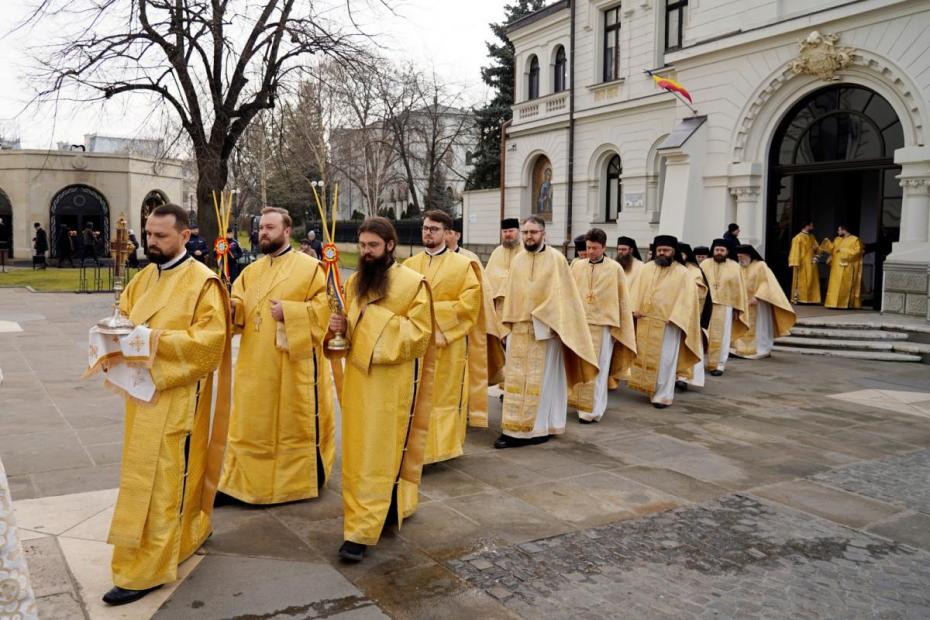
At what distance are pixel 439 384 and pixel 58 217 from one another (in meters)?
32.2

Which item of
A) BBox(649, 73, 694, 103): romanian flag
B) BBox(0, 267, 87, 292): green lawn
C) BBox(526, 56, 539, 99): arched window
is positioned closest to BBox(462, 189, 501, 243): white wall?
BBox(526, 56, 539, 99): arched window

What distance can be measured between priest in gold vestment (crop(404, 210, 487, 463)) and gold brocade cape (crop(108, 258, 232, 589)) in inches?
88.9

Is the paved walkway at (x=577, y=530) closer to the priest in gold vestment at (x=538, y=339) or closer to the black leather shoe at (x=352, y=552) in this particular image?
the black leather shoe at (x=352, y=552)

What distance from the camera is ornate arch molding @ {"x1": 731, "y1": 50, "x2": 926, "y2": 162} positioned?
14.8 metres

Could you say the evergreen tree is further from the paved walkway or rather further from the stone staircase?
the paved walkway

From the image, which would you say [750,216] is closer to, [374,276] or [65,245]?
[374,276]

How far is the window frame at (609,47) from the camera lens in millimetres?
25484

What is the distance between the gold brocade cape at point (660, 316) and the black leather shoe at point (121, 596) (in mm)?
6752

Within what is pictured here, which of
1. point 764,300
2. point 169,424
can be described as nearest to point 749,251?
point 764,300

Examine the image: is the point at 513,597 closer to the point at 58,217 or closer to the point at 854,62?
the point at 854,62

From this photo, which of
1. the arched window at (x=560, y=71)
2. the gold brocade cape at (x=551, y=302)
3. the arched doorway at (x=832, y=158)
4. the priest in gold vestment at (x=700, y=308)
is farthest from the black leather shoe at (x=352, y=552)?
the arched window at (x=560, y=71)

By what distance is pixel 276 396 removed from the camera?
5582 mm

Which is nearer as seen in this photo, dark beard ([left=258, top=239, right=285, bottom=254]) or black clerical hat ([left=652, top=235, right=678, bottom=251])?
dark beard ([left=258, top=239, right=285, bottom=254])

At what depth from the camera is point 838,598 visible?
171 inches
